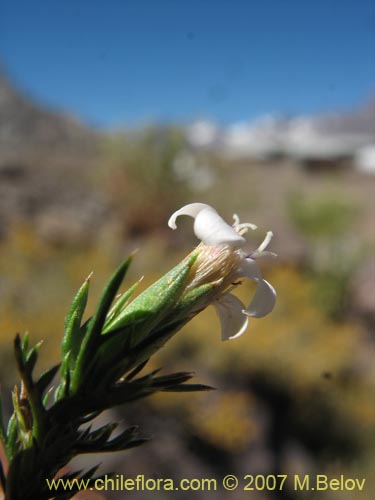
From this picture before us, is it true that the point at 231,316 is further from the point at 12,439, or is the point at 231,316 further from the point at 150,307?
the point at 12,439

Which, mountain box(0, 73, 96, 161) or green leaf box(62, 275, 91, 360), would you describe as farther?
mountain box(0, 73, 96, 161)

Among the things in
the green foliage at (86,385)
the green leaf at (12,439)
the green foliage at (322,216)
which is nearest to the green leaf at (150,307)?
the green foliage at (86,385)

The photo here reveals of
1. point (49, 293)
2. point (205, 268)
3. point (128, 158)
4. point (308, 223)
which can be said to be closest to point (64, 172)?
point (128, 158)

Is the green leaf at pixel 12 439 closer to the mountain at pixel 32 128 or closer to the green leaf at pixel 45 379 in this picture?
the green leaf at pixel 45 379

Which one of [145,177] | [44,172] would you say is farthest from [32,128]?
[145,177]

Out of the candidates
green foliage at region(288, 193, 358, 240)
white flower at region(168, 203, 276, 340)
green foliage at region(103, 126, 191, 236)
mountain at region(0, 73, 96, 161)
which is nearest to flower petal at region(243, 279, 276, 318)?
white flower at region(168, 203, 276, 340)

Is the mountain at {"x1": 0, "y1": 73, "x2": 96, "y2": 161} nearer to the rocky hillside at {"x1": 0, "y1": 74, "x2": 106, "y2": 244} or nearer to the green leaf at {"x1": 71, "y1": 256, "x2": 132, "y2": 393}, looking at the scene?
the rocky hillside at {"x1": 0, "y1": 74, "x2": 106, "y2": 244}
